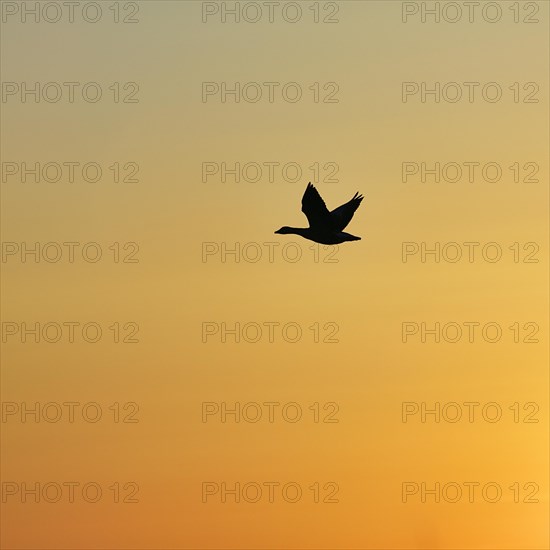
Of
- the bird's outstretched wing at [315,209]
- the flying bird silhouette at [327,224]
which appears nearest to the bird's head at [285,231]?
the flying bird silhouette at [327,224]

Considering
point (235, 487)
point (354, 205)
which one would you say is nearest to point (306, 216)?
point (354, 205)

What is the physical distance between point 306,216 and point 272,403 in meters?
0.72

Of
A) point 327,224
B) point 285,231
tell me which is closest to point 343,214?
point 327,224

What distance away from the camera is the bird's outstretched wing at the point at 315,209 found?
11.2 feet

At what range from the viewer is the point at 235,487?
12.6 ft

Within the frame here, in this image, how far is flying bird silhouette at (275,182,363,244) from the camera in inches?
143

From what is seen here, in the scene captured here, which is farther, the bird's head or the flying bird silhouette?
the bird's head

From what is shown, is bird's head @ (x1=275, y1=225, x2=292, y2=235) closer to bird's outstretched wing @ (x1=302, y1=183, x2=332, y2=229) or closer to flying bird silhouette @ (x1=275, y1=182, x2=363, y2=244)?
flying bird silhouette @ (x1=275, y1=182, x2=363, y2=244)

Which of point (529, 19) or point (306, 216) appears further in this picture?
point (529, 19)

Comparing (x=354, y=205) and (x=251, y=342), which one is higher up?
(x=354, y=205)

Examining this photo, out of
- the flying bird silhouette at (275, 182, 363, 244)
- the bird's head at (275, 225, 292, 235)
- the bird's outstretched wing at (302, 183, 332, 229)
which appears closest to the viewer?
the bird's outstretched wing at (302, 183, 332, 229)

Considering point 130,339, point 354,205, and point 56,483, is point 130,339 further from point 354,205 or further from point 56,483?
point 354,205

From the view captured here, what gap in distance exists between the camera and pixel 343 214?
3.71 m

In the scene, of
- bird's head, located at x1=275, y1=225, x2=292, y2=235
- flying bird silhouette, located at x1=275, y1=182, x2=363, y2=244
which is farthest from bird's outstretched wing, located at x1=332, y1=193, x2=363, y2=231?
bird's head, located at x1=275, y1=225, x2=292, y2=235
